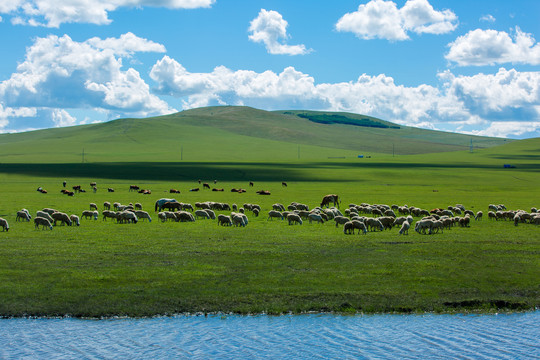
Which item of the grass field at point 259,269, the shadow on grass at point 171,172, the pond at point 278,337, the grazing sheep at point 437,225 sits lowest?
the pond at point 278,337

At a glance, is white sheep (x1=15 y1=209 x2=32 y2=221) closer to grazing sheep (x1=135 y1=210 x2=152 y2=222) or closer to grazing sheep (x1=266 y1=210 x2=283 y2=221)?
grazing sheep (x1=135 y1=210 x2=152 y2=222)

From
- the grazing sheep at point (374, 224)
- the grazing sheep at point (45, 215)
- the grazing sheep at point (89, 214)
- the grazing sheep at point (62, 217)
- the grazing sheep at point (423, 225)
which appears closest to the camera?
the grazing sheep at point (423, 225)

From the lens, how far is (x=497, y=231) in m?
24.9

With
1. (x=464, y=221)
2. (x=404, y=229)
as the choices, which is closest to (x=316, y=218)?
(x=404, y=229)

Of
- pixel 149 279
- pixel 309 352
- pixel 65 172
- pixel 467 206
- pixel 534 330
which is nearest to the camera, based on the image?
pixel 309 352

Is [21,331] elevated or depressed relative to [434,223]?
depressed

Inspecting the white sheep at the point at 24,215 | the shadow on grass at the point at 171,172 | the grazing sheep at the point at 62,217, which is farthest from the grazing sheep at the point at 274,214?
the shadow on grass at the point at 171,172

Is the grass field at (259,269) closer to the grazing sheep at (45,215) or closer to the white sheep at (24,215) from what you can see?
the white sheep at (24,215)

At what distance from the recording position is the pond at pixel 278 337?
11.3 metres

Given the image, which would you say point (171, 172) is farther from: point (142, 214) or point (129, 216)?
point (129, 216)

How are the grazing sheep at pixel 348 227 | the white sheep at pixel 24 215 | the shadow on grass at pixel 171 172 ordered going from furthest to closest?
the shadow on grass at pixel 171 172 → the white sheep at pixel 24 215 → the grazing sheep at pixel 348 227

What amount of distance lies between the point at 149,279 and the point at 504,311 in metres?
9.97

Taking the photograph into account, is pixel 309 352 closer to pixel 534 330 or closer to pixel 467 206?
pixel 534 330

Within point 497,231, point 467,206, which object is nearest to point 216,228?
point 497,231
